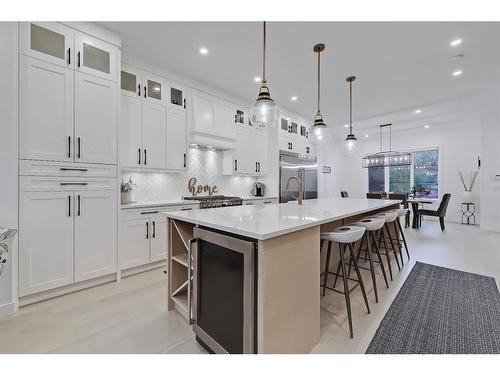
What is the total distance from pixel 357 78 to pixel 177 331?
14.1 feet

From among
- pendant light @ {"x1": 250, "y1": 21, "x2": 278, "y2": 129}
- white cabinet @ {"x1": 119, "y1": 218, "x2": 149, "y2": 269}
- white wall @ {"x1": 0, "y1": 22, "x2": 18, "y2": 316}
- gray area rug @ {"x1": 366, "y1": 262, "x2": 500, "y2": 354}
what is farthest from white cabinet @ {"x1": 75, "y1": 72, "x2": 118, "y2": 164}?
gray area rug @ {"x1": 366, "y1": 262, "x2": 500, "y2": 354}

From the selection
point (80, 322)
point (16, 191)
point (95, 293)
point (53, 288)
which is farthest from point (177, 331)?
point (16, 191)

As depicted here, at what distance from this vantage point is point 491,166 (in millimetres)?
5426

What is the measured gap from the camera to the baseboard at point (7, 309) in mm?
2051

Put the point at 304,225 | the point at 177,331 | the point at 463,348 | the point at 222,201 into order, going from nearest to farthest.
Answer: the point at 304,225
the point at 463,348
the point at 177,331
the point at 222,201

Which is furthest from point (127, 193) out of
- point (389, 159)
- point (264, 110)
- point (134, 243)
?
point (389, 159)

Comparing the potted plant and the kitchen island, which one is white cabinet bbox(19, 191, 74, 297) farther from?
the kitchen island

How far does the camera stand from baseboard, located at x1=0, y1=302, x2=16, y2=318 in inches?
80.7

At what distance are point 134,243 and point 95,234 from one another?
0.49 m

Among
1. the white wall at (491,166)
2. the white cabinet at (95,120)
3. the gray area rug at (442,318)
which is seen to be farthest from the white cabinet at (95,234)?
the white wall at (491,166)

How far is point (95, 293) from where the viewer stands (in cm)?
250

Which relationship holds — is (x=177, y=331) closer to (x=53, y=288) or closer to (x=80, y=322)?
(x=80, y=322)

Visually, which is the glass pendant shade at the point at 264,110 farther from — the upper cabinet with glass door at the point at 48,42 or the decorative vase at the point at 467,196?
the decorative vase at the point at 467,196

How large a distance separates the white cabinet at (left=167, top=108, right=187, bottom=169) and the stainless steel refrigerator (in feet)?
7.39
